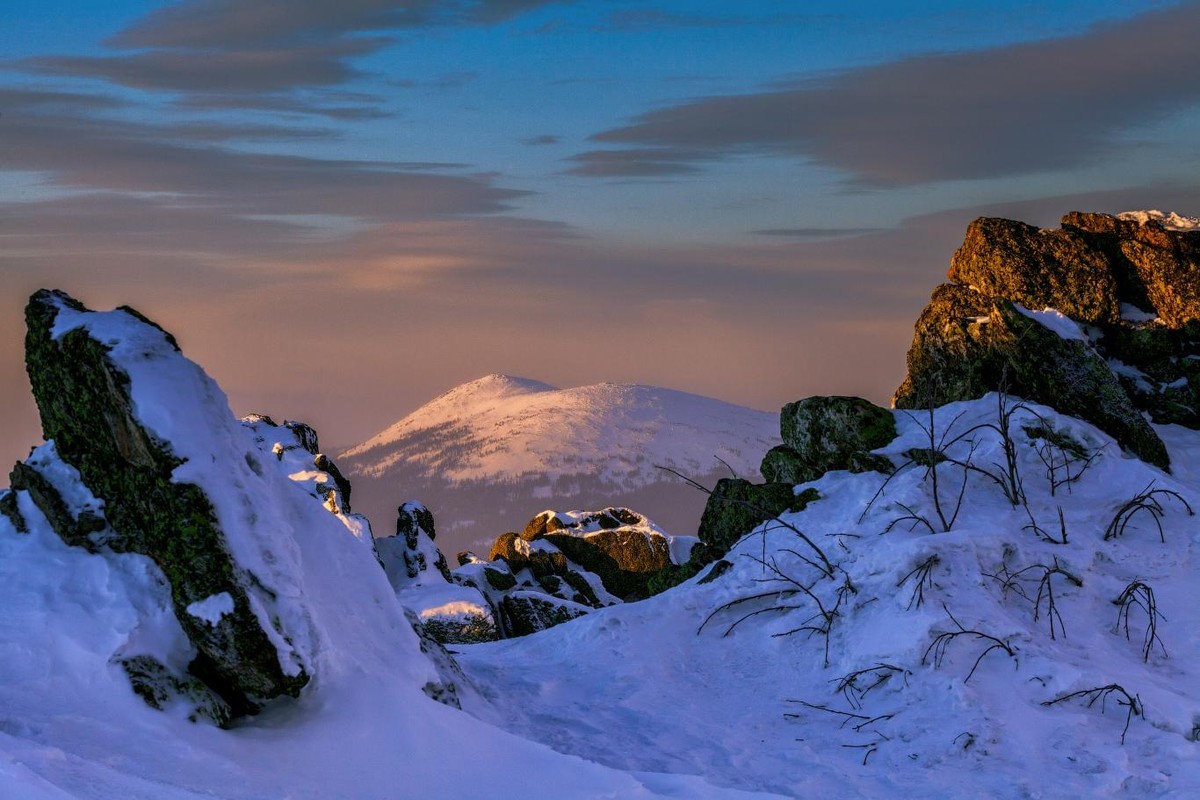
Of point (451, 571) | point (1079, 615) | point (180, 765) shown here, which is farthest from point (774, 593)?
point (451, 571)

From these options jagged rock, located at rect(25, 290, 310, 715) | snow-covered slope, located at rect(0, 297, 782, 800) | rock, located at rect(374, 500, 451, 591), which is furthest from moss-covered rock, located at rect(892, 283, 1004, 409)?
jagged rock, located at rect(25, 290, 310, 715)

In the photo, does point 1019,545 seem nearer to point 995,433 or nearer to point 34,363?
point 995,433

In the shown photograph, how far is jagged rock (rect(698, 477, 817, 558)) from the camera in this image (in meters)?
16.3

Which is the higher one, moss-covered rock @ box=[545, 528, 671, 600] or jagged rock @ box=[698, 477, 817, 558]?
→ jagged rock @ box=[698, 477, 817, 558]

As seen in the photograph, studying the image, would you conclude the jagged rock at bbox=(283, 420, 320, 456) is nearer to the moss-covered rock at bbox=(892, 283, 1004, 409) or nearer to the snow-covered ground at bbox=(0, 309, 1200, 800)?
the snow-covered ground at bbox=(0, 309, 1200, 800)

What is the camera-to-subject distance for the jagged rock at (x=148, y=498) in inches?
324

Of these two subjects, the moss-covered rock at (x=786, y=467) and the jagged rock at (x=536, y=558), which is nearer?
the moss-covered rock at (x=786, y=467)

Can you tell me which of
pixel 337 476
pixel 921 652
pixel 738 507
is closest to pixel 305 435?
pixel 337 476

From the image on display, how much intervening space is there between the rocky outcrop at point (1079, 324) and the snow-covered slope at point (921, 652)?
5.38 feet

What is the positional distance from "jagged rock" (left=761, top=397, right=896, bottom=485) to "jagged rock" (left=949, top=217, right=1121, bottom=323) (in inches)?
186

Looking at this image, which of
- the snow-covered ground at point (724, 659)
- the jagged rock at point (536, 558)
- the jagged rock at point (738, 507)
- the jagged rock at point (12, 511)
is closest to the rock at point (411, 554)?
the jagged rock at point (536, 558)

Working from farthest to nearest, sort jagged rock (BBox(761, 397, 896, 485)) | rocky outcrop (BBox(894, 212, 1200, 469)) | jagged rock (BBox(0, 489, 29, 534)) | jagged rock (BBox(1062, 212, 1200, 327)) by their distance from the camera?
jagged rock (BBox(1062, 212, 1200, 327)), rocky outcrop (BBox(894, 212, 1200, 469)), jagged rock (BBox(761, 397, 896, 485)), jagged rock (BBox(0, 489, 29, 534))

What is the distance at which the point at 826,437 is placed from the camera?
56.3 feet

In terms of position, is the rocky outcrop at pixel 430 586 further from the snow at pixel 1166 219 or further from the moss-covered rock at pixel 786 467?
the snow at pixel 1166 219
